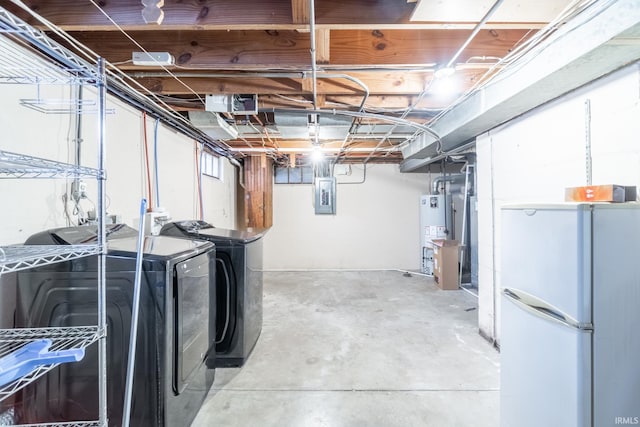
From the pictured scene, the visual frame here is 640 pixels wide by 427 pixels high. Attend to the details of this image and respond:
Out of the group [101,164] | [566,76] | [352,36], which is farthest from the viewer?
[352,36]

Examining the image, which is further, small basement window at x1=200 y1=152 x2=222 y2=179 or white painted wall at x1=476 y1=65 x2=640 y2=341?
small basement window at x1=200 y1=152 x2=222 y2=179

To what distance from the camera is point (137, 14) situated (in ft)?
4.56

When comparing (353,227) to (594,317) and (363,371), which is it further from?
(594,317)

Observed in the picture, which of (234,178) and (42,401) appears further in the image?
(234,178)

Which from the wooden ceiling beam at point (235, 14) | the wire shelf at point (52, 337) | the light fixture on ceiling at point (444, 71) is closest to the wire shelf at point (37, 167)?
the wire shelf at point (52, 337)

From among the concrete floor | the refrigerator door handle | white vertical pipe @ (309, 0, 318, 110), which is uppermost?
white vertical pipe @ (309, 0, 318, 110)

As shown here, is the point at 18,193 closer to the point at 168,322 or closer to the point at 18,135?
the point at 18,135

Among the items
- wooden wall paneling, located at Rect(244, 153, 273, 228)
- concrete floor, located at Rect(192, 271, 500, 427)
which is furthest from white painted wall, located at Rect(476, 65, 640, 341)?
wooden wall paneling, located at Rect(244, 153, 273, 228)

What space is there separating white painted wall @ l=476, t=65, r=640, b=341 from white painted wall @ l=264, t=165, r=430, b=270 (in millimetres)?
2872

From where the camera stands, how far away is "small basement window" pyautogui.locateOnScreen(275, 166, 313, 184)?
5.88 meters

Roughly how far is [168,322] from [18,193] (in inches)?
38.9

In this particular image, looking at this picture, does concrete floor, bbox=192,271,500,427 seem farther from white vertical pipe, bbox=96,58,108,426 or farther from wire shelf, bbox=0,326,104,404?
wire shelf, bbox=0,326,104,404

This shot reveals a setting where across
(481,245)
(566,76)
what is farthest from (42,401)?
(481,245)

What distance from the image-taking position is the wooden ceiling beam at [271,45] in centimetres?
174
